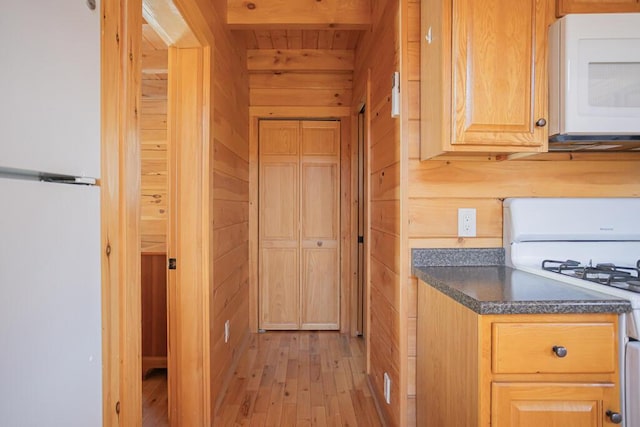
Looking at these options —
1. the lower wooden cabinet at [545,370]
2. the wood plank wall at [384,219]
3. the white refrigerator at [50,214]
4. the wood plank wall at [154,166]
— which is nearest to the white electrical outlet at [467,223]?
the wood plank wall at [384,219]

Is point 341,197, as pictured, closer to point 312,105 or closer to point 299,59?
point 312,105

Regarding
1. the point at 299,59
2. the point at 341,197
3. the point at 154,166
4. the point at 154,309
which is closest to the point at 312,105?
the point at 299,59

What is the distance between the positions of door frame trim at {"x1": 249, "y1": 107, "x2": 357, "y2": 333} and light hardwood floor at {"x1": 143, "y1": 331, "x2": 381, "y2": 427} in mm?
351

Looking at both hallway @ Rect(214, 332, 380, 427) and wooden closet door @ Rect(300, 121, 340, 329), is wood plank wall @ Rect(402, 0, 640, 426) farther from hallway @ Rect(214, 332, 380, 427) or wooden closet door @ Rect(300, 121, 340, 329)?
wooden closet door @ Rect(300, 121, 340, 329)

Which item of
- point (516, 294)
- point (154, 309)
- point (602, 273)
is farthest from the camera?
point (154, 309)

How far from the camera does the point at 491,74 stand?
133 centimetres

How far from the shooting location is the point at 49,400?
2.23ft

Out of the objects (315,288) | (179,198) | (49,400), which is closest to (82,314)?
(49,400)

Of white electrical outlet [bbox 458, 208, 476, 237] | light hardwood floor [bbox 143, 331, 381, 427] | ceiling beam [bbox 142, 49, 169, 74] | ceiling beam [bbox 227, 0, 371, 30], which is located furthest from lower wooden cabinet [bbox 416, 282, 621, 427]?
ceiling beam [bbox 142, 49, 169, 74]

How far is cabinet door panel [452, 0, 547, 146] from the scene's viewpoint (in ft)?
4.32

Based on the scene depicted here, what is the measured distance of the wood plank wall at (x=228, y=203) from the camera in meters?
1.99

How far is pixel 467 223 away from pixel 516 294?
525 mm

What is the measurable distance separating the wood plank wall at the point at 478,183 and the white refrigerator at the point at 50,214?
4.03 ft

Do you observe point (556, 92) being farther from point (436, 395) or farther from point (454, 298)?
point (436, 395)
